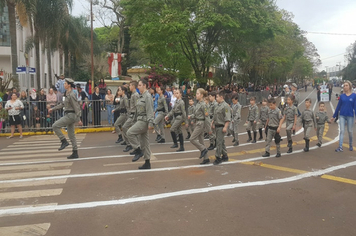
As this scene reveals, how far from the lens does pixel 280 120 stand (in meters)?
8.55

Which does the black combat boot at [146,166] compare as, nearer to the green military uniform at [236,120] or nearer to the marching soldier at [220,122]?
the marching soldier at [220,122]

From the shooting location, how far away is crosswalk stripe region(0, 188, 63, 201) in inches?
216

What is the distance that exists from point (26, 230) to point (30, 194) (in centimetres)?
153

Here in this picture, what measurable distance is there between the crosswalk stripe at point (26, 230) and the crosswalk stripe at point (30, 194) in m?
1.24

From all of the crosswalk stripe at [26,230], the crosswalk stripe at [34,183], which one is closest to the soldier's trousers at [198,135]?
the crosswalk stripe at [34,183]

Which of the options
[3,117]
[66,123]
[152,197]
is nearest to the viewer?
[152,197]

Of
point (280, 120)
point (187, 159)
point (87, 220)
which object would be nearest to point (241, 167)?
point (187, 159)

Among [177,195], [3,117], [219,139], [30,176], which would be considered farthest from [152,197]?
[3,117]

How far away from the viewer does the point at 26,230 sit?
420cm

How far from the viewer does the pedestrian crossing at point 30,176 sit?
171 inches

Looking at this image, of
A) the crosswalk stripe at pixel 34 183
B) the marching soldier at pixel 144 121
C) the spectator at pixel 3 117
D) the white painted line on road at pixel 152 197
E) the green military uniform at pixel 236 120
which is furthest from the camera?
the spectator at pixel 3 117

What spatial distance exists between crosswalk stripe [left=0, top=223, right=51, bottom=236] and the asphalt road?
0.04ft

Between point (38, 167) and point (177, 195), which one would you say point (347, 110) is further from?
point (38, 167)

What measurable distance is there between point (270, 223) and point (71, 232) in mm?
2682
